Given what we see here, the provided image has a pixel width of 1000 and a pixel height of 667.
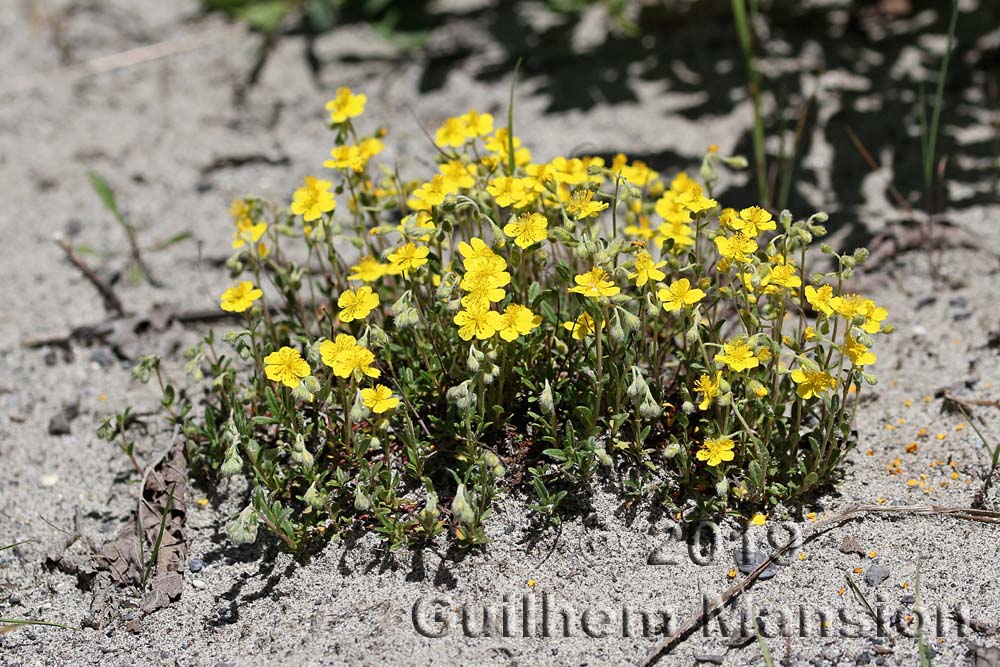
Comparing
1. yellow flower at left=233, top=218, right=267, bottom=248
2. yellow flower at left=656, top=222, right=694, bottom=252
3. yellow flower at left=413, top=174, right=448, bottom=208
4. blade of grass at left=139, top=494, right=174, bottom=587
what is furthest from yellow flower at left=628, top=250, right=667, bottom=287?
blade of grass at left=139, top=494, right=174, bottom=587

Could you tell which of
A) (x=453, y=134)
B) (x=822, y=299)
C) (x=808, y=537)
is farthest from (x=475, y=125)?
(x=808, y=537)

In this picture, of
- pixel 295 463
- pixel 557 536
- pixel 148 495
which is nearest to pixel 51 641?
pixel 148 495

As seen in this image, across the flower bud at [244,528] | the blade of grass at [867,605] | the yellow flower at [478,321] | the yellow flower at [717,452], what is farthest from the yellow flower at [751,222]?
the flower bud at [244,528]

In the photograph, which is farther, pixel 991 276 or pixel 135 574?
pixel 991 276

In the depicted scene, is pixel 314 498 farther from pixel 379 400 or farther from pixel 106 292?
pixel 106 292

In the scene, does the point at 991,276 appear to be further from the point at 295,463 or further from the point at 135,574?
the point at 135,574

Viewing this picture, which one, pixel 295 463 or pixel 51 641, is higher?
pixel 295 463

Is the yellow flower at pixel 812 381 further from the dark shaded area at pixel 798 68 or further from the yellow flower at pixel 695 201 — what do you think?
the dark shaded area at pixel 798 68
